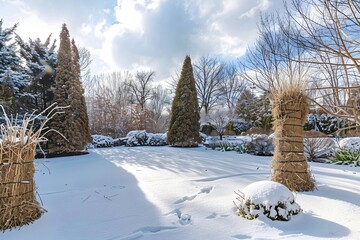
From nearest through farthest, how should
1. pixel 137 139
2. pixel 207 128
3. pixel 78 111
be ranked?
pixel 78 111
pixel 137 139
pixel 207 128

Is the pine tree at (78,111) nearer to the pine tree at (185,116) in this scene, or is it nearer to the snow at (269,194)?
the pine tree at (185,116)

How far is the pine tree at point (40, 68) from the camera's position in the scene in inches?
369

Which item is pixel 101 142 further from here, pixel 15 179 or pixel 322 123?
pixel 322 123

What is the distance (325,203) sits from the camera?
301cm

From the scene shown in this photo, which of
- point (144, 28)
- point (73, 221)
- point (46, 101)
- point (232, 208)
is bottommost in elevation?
point (73, 221)

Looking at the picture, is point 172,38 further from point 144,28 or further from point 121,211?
point 121,211

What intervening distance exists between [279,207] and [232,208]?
21.0 inches

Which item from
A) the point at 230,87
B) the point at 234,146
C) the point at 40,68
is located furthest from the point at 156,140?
the point at 230,87

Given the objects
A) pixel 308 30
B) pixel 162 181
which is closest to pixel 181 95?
pixel 162 181

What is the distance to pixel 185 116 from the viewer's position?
11516 millimetres

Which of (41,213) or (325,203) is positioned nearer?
(41,213)

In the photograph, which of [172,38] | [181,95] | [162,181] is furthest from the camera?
[181,95]

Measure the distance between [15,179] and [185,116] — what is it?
9.32m

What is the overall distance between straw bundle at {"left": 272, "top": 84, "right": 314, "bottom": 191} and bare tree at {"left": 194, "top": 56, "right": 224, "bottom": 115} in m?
22.3
